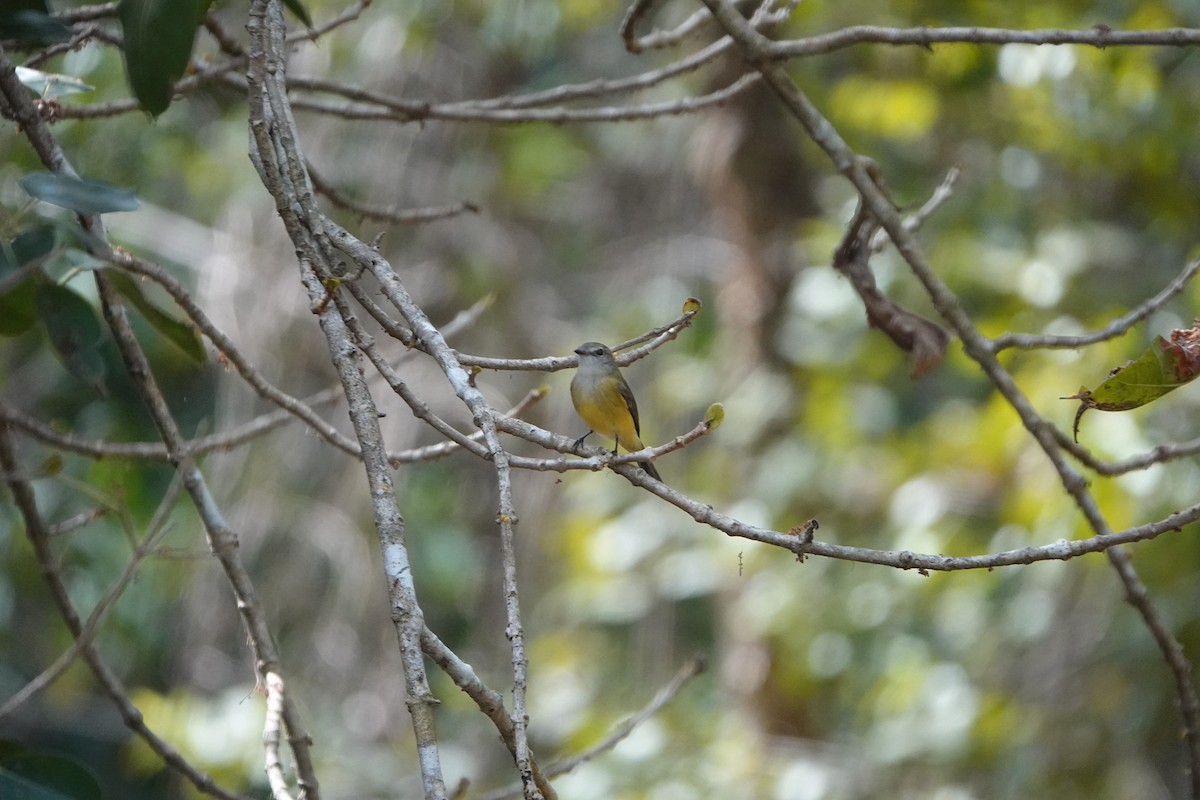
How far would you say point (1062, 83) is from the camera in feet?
20.1

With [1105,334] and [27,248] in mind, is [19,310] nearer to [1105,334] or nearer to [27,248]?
[27,248]

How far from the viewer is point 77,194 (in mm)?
2129

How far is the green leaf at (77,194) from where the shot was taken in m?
2.09

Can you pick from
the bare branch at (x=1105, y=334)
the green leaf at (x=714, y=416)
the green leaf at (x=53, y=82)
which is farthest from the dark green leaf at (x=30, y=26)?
the bare branch at (x=1105, y=334)

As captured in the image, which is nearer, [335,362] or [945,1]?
[335,362]

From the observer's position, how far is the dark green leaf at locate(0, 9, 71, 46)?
8.18 ft

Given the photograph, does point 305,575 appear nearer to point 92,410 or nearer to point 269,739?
point 92,410

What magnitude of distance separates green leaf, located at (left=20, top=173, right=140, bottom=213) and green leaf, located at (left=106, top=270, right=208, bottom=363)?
0.19 meters

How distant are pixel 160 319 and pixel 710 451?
609cm

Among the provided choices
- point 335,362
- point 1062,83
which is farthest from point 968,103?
point 335,362

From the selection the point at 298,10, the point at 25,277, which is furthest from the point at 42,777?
the point at 298,10

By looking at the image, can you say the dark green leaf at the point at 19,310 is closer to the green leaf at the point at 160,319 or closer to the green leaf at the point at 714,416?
the green leaf at the point at 160,319

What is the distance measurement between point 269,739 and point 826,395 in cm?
525

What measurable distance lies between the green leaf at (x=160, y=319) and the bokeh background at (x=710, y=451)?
2408 mm
